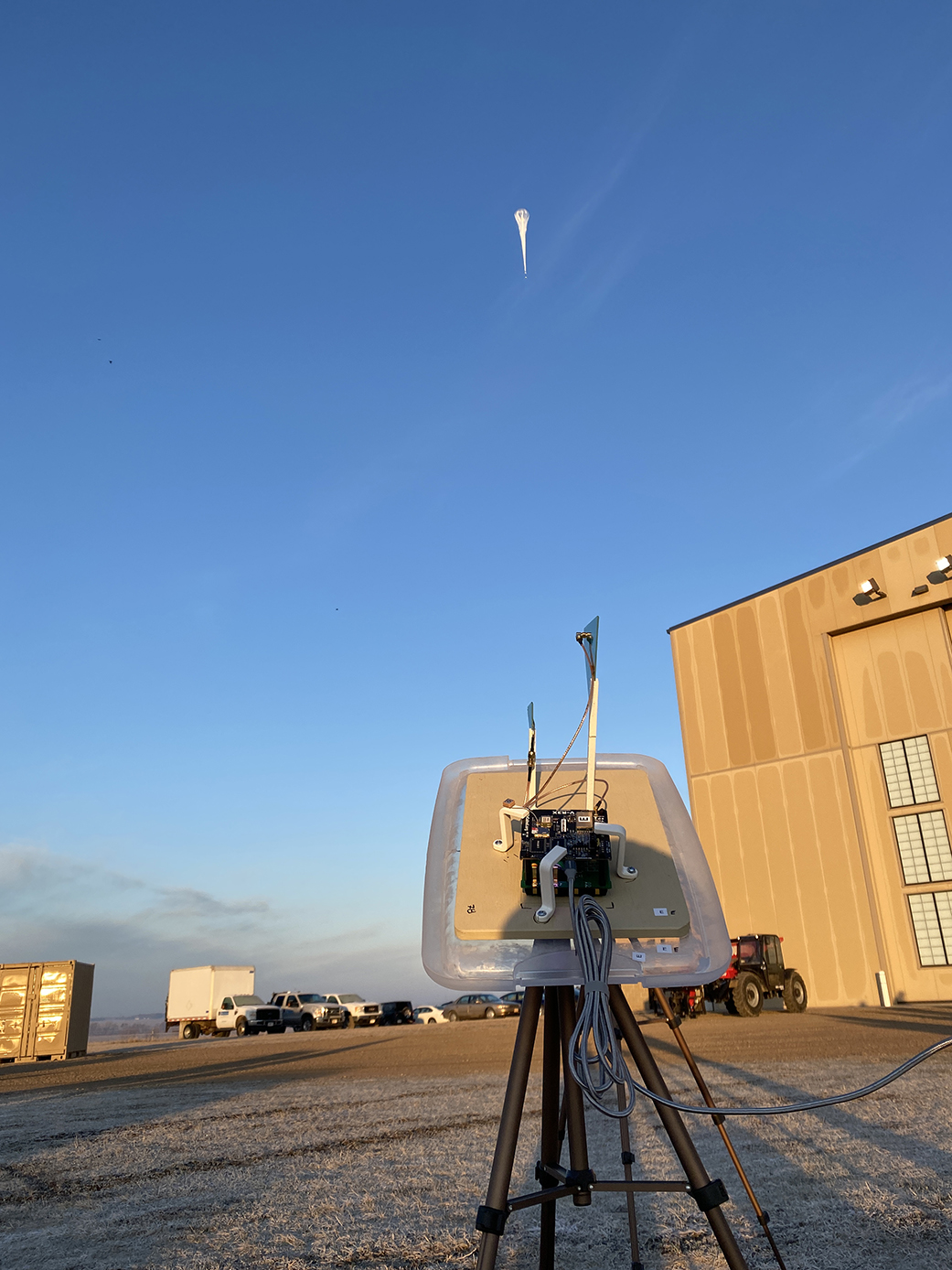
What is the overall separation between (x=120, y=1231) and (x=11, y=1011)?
2213cm

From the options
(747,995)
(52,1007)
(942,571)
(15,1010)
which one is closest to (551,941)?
(747,995)

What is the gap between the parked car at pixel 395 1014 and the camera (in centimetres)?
3522

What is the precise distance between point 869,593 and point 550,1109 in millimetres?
22351

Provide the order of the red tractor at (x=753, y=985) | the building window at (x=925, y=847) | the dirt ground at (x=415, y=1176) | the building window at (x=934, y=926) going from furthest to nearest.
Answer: the building window at (x=925, y=847) → the building window at (x=934, y=926) → the red tractor at (x=753, y=985) → the dirt ground at (x=415, y=1176)

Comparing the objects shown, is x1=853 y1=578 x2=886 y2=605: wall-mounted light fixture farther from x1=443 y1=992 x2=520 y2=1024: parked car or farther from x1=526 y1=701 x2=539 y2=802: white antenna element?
x1=526 y1=701 x2=539 y2=802: white antenna element

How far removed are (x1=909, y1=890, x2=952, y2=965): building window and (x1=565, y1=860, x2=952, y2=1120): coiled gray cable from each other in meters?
22.2

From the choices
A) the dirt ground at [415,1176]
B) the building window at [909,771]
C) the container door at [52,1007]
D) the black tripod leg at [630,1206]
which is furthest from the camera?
the container door at [52,1007]

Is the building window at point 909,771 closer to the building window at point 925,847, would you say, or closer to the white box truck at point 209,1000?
the building window at point 925,847

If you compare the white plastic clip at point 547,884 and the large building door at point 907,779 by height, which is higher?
the large building door at point 907,779

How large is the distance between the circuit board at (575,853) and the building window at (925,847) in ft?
73.6

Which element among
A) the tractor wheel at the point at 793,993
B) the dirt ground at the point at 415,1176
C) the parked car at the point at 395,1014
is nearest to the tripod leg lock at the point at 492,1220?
the dirt ground at the point at 415,1176

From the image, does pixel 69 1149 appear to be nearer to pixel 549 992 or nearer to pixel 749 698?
pixel 549 992

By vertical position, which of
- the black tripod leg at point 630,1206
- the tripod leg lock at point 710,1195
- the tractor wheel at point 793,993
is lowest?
the tractor wheel at point 793,993

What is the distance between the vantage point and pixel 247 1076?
39.9 ft
